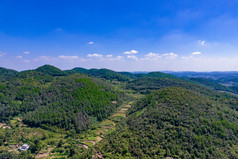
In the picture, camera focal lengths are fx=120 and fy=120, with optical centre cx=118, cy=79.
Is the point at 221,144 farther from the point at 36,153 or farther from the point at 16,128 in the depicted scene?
the point at 16,128

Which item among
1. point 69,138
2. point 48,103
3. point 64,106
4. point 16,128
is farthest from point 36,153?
point 48,103

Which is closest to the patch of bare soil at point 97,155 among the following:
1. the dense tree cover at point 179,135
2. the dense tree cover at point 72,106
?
the dense tree cover at point 179,135

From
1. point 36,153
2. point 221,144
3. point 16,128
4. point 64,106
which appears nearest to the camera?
point 221,144

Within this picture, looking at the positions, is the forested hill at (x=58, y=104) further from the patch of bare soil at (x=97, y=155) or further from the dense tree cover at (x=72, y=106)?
the patch of bare soil at (x=97, y=155)

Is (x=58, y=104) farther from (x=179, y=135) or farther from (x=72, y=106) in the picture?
(x=179, y=135)

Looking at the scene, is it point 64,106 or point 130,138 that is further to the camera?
point 64,106
